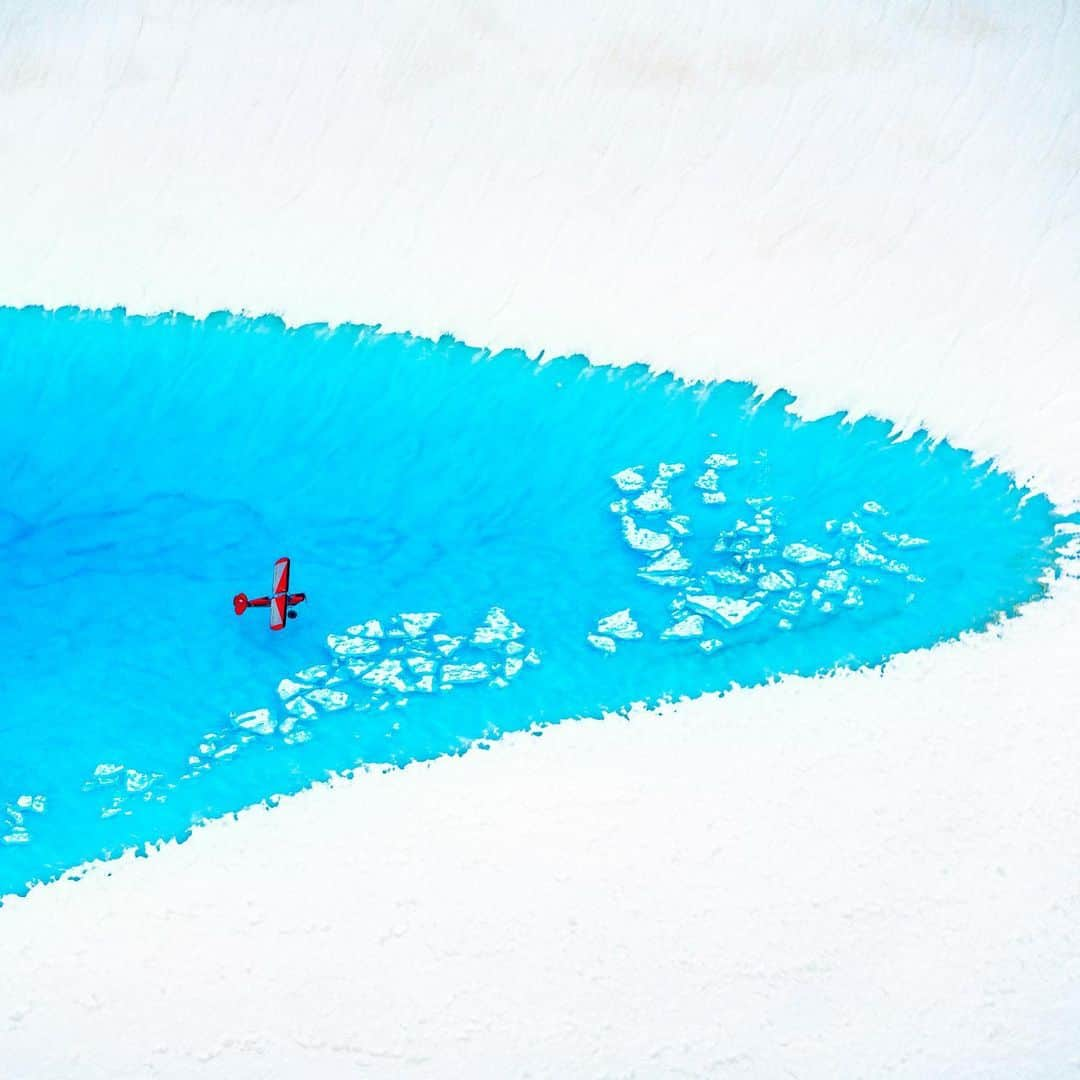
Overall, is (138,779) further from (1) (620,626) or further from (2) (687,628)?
(2) (687,628)

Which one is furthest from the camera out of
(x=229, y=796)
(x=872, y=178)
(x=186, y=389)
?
(x=872, y=178)

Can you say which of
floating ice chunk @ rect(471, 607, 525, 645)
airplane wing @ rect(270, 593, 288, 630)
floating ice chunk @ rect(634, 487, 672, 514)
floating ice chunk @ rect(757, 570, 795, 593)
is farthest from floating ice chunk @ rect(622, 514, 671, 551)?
airplane wing @ rect(270, 593, 288, 630)

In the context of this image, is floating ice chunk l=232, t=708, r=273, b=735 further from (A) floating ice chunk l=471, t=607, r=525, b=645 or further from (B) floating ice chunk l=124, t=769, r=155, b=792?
(A) floating ice chunk l=471, t=607, r=525, b=645

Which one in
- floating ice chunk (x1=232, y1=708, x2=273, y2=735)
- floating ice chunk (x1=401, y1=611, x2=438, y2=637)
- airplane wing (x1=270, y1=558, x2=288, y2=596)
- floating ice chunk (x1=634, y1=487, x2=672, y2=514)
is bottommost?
floating ice chunk (x1=232, y1=708, x2=273, y2=735)

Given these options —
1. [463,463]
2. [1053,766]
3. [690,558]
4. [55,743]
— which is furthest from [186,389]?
[1053,766]

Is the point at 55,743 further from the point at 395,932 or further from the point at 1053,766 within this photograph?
the point at 1053,766

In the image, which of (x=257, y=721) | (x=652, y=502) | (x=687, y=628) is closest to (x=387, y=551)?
(x=257, y=721)
